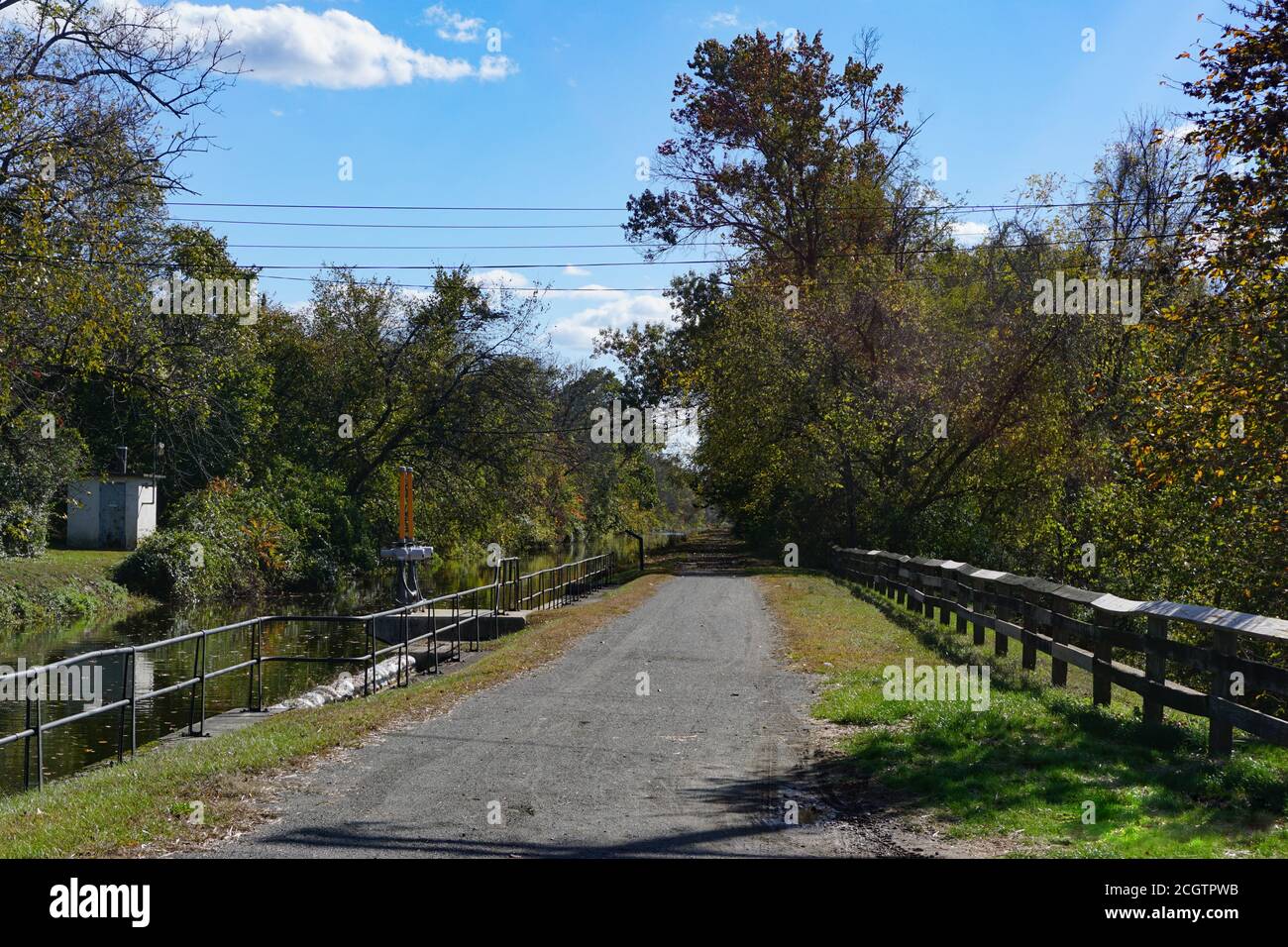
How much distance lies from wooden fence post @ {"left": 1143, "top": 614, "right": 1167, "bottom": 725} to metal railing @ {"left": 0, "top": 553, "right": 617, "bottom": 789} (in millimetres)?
8461

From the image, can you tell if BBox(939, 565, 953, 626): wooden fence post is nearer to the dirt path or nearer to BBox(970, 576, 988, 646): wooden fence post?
BBox(970, 576, 988, 646): wooden fence post

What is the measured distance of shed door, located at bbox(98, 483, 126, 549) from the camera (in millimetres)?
35406

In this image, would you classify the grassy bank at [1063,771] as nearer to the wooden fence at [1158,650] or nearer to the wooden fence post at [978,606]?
the wooden fence at [1158,650]

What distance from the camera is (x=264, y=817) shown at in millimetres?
7258

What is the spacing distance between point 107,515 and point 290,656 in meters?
18.1

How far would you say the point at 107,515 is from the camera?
35.5 meters

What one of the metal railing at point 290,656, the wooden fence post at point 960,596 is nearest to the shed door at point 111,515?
the metal railing at point 290,656

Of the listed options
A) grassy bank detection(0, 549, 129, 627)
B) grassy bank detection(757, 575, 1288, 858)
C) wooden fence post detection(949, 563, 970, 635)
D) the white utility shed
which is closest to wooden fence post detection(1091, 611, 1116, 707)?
grassy bank detection(757, 575, 1288, 858)

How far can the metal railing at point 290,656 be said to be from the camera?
33.2ft

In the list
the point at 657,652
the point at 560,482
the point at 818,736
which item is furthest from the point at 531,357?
the point at 818,736
